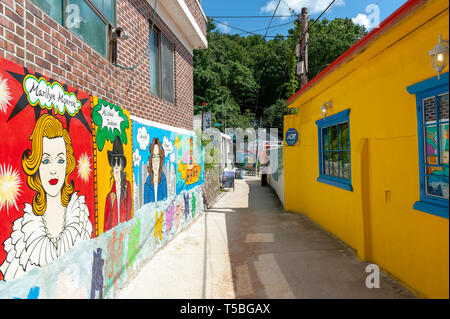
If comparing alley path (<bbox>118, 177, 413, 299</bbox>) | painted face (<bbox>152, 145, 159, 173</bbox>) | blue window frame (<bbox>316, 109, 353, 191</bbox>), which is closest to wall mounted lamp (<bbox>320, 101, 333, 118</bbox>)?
blue window frame (<bbox>316, 109, 353, 191</bbox>)

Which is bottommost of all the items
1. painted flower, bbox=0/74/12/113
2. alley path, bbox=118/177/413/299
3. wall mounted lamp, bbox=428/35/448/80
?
alley path, bbox=118/177/413/299

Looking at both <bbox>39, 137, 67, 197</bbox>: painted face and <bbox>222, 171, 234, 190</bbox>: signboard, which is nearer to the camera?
<bbox>39, 137, 67, 197</bbox>: painted face

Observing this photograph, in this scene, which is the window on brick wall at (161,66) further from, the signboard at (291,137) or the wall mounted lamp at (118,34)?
the signboard at (291,137)

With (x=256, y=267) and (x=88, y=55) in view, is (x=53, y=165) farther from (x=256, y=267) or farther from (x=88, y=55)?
(x=256, y=267)

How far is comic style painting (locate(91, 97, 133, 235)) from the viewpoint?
3.43 metres

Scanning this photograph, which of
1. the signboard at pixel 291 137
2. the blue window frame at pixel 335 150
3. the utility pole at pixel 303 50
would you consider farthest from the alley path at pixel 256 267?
the utility pole at pixel 303 50

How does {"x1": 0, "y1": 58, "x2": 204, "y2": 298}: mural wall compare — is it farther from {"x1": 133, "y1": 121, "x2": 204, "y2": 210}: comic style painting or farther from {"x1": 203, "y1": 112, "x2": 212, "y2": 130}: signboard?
{"x1": 203, "y1": 112, "x2": 212, "y2": 130}: signboard

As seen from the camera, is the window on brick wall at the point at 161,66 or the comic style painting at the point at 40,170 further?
the window on brick wall at the point at 161,66

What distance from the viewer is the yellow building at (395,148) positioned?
3080 mm

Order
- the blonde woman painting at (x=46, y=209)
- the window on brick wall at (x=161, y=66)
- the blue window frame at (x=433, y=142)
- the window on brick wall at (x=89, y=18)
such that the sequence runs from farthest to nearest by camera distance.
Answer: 1. the window on brick wall at (x=161, y=66)
2. the window on brick wall at (x=89, y=18)
3. the blue window frame at (x=433, y=142)
4. the blonde woman painting at (x=46, y=209)

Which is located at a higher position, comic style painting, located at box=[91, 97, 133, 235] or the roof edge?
the roof edge

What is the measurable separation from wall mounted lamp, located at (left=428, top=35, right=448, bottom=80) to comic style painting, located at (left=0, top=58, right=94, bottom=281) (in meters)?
3.69

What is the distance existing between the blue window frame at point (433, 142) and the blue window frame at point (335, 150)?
77.2 inches

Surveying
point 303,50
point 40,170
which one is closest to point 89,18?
point 40,170
